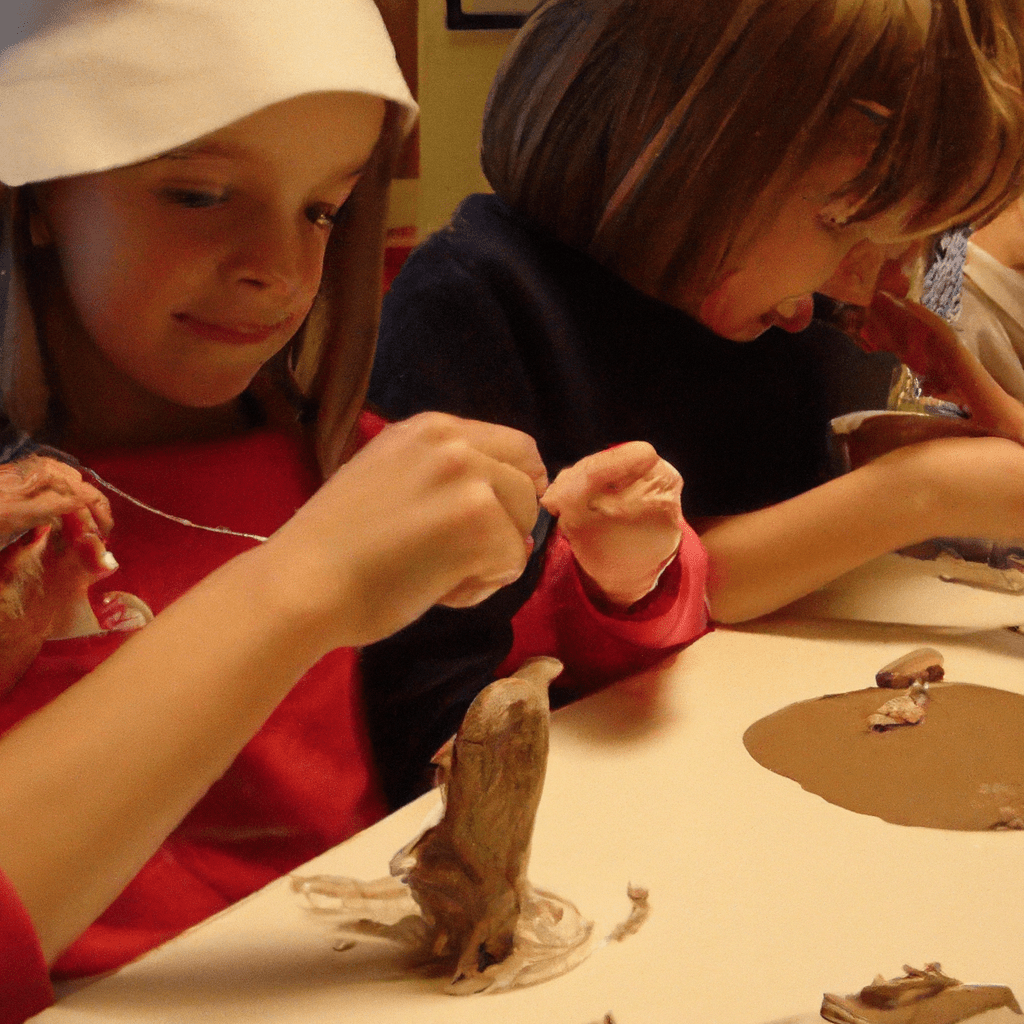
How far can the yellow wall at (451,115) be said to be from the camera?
76 centimetres

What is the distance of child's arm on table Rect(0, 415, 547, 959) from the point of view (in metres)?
0.40

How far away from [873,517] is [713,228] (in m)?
0.25

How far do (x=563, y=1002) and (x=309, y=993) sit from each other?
10 cm

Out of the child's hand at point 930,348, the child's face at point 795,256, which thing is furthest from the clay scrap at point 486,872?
the child's hand at point 930,348

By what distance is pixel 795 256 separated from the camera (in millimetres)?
823

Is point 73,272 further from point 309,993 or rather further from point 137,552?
point 309,993

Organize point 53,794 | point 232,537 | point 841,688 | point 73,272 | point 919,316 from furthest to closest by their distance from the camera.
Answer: point 919,316, point 841,688, point 232,537, point 73,272, point 53,794

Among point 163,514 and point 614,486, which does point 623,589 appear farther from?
point 163,514

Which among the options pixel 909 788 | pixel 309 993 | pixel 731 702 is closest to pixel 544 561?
pixel 731 702

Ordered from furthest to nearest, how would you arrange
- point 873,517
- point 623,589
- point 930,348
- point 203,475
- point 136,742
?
1. point 930,348
2. point 873,517
3. point 623,589
4. point 203,475
5. point 136,742

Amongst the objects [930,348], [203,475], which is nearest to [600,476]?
[203,475]

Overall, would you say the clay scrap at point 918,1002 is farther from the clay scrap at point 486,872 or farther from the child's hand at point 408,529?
the child's hand at point 408,529

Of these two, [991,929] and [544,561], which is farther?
[544,561]

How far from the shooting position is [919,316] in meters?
1.01
